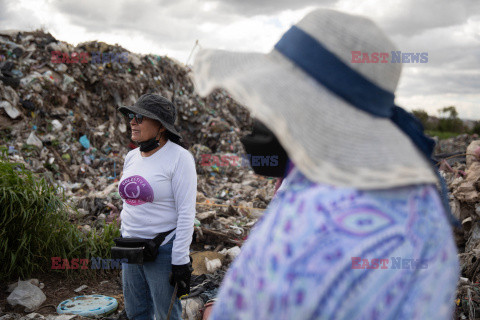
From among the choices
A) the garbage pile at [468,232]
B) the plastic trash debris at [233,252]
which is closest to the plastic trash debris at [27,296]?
the plastic trash debris at [233,252]

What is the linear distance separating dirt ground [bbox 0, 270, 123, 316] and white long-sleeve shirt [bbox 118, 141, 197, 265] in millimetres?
1692

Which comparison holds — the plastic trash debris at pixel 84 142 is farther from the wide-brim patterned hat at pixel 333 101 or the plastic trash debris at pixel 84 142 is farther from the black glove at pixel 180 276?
the wide-brim patterned hat at pixel 333 101

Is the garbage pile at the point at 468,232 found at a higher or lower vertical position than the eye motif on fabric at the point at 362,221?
lower

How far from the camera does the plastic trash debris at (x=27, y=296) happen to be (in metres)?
3.44

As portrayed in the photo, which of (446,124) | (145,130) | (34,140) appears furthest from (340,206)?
(446,124)

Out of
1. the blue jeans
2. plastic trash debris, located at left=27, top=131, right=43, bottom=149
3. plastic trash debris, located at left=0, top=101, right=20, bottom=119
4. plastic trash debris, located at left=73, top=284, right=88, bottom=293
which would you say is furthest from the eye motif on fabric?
plastic trash debris, located at left=0, top=101, right=20, bottom=119

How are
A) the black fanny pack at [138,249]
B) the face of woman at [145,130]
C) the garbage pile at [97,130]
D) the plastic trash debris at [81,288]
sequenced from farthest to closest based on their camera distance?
1. the garbage pile at [97,130]
2. the plastic trash debris at [81,288]
3. the face of woman at [145,130]
4. the black fanny pack at [138,249]

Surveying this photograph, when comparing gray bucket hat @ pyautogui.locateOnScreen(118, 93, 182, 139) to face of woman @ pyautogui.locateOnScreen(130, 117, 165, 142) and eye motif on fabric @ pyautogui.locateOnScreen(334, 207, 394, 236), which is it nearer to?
face of woman @ pyautogui.locateOnScreen(130, 117, 165, 142)

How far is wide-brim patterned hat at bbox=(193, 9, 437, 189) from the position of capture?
640mm

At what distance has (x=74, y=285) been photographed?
158 inches

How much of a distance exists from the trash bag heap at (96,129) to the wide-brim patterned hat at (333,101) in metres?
4.57

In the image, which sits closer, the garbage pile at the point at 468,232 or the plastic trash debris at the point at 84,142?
the garbage pile at the point at 468,232

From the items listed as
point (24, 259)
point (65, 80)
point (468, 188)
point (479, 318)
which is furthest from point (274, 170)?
point (65, 80)

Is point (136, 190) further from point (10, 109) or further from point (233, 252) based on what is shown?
point (10, 109)
